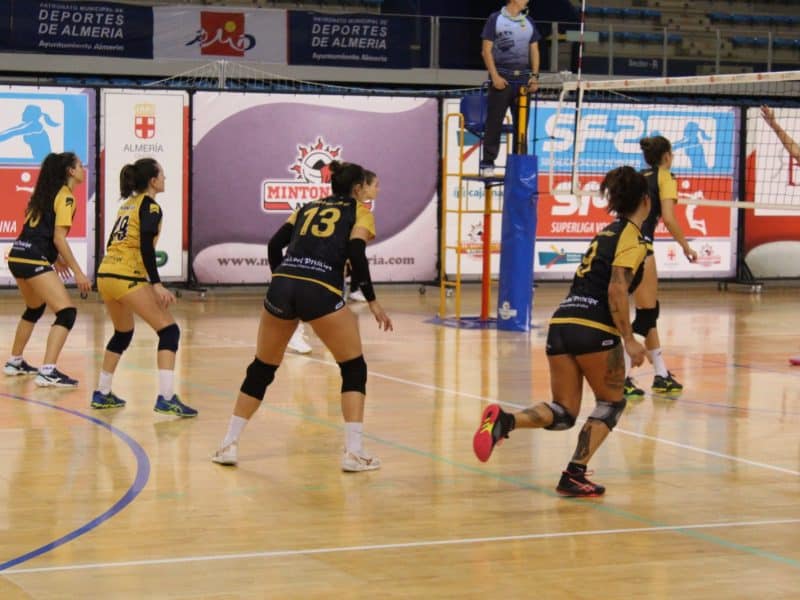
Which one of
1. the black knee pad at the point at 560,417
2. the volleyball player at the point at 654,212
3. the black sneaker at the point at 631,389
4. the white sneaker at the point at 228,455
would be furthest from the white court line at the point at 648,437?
the white sneaker at the point at 228,455

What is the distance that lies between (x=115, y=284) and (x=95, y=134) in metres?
9.11

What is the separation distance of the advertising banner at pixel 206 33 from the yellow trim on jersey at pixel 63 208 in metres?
15.5

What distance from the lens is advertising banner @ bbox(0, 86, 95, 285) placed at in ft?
58.6

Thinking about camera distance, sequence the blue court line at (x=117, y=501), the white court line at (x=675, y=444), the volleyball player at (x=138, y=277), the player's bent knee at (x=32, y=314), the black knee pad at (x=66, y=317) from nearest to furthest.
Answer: the blue court line at (x=117, y=501)
the white court line at (x=675, y=444)
the volleyball player at (x=138, y=277)
the black knee pad at (x=66, y=317)
the player's bent knee at (x=32, y=314)

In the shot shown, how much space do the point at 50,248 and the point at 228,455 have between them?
3.70m

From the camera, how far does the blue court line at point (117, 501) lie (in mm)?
6073

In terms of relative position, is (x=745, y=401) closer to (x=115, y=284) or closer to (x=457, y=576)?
(x=115, y=284)

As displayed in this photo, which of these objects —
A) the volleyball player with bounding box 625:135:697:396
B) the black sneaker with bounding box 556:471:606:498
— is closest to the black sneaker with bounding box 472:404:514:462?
the black sneaker with bounding box 556:471:606:498

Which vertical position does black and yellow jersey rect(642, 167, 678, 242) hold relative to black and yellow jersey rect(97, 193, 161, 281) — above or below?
above

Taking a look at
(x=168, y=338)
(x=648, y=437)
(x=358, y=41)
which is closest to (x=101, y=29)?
(x=358, y=41)

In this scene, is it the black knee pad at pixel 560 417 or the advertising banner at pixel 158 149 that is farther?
the advertising banner at pixel 158 149

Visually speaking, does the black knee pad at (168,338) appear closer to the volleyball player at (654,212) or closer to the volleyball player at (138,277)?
the volleyball player at (138,277)

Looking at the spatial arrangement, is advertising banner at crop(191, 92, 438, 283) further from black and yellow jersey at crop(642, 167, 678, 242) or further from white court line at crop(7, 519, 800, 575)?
white court line at crop(7, 519, 800, 575)

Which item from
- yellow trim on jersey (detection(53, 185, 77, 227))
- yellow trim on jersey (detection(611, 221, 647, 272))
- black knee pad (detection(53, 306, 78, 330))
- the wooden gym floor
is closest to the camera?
the wooden gym floor
